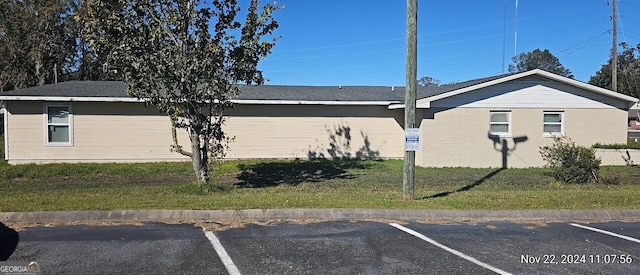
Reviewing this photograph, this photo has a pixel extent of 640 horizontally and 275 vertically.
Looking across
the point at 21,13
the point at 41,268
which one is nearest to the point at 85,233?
the point at 41,268

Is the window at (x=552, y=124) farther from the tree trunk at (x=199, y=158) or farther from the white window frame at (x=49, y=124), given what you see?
the white window frame at (x=49, y=124)

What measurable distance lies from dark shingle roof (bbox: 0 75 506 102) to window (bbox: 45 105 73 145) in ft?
2.10

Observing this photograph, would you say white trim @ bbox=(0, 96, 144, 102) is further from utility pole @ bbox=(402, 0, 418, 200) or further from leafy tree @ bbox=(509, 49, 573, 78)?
leafy tree @ bbox=(509, 49, 573, 78)

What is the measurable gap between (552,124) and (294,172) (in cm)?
1009

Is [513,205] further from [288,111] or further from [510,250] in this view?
[288,111]

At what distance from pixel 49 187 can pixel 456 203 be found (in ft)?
31.9

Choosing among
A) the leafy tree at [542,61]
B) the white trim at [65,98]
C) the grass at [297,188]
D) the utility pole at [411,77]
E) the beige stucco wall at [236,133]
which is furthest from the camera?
the leafy tree at [542,61]

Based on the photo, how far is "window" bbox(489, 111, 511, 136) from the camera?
19.2 metres

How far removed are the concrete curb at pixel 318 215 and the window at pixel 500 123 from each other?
10.1 meters

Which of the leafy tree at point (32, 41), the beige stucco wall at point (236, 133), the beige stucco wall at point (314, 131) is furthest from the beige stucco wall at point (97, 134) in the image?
the leafy tree at point (32, 41)

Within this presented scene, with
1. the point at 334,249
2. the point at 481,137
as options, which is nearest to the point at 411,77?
the point at 334,249

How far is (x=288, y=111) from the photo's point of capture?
20.5m

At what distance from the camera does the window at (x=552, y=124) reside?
766 inches

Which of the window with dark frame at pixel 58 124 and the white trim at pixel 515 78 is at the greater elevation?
the white trim at pixel 515 78
